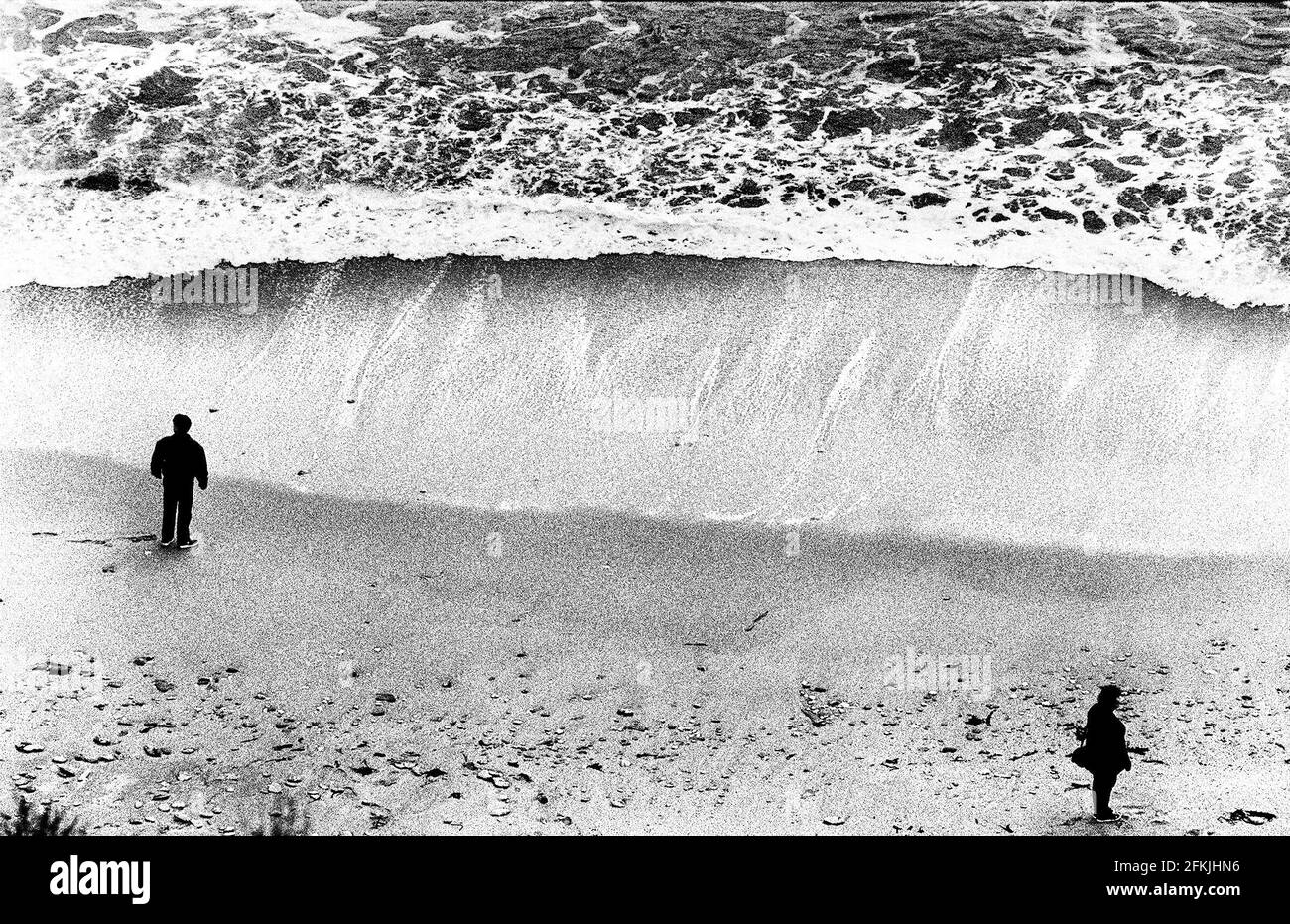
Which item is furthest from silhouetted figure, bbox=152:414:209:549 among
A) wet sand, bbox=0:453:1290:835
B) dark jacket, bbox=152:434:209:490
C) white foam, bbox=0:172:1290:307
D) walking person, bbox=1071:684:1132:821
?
walking person, bbox=1071:684:1132:821

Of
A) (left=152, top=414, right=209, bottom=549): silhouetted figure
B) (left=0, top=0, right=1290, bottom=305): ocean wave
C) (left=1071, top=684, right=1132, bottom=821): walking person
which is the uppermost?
(left=0, top=0, right=1290, bottom=305): ocean wave

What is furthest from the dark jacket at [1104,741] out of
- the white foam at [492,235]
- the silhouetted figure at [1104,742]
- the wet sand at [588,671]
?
the white foam at [492,235]

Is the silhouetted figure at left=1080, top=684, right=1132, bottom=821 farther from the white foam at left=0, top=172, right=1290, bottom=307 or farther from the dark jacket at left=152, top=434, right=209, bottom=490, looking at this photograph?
the dark jacket at left=152, top=434, right=209, bottom=490

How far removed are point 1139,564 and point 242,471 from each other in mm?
5885

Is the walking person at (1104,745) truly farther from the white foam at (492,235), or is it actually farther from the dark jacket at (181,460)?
the dark jacket at (181,460)

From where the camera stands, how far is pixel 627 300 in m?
9.20

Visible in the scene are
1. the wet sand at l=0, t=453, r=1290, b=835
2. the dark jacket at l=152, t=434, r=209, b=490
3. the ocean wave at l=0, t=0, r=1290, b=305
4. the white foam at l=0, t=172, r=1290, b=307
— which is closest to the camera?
the wet sand at l=0, t=453, r=1290, b=835

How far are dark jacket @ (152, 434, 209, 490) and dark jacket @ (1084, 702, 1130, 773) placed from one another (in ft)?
17.5

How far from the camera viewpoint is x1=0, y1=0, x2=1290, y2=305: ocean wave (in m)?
9.70

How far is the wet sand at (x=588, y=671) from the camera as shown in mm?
5945

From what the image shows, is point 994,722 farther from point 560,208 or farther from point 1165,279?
point 560,208

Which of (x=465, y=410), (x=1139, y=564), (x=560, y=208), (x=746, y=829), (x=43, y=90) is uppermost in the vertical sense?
(x=43, y=90)

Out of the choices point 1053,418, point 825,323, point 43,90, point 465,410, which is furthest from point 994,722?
point 43,90

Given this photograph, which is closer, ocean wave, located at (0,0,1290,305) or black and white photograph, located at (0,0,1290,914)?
black and white photograph, located at (0,0,1290,914)
